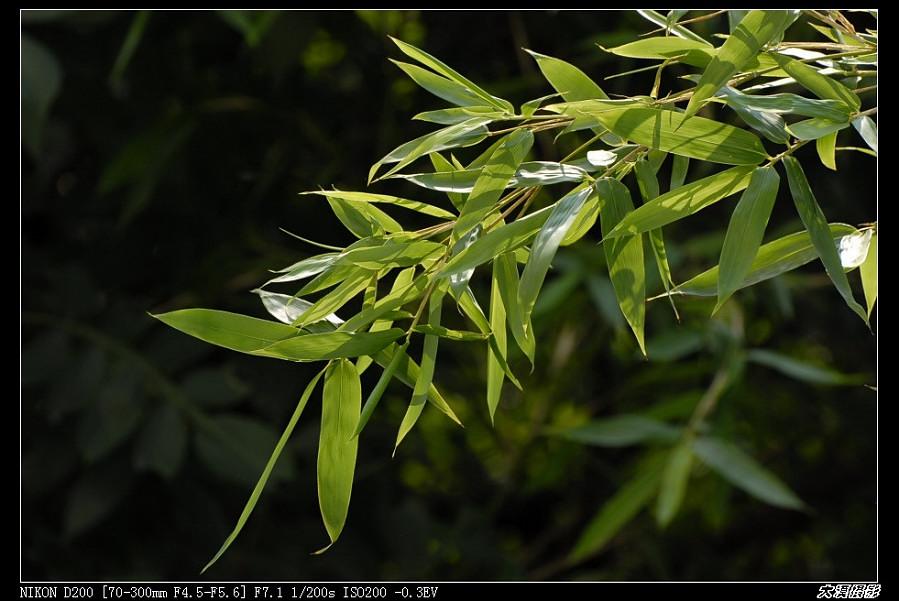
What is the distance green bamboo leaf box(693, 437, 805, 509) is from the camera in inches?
25.3

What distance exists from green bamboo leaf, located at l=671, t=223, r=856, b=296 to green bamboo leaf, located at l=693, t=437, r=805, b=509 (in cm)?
45

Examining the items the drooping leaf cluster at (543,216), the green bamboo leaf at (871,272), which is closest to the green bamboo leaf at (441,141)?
the drooping leaf cluster at (543,216)

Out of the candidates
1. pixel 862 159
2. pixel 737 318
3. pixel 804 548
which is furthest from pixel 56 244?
pixel 804 548

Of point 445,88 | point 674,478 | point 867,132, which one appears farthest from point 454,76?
point 674,478

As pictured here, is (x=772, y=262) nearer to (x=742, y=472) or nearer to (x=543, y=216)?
(x=543, y=216)

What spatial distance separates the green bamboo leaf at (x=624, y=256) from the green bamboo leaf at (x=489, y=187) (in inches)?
0.9

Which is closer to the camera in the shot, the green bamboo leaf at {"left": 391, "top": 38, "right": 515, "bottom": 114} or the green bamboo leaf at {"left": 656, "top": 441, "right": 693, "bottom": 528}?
the green bamboo leaf at {"left": 391, "top": 38, "right": 515, "bottom": 114}

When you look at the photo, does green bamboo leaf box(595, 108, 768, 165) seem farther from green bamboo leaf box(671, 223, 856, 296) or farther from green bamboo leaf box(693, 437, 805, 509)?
green bamboo leaf box(693, 437, 805, 509)

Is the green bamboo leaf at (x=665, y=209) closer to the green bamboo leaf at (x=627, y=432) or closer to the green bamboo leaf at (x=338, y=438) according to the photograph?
the green bamboo leaf at (x=338, y=438)

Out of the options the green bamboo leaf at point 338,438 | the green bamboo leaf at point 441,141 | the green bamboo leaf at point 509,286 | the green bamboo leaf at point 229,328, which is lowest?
the green bamboo leaf at point 338,438

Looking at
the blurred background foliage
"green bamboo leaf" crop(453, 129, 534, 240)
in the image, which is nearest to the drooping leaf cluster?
"green bamboo leaf" crop(453, 129, 534, 240)

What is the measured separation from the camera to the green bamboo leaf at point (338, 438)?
0.22 metres

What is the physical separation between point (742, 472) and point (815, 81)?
501mm

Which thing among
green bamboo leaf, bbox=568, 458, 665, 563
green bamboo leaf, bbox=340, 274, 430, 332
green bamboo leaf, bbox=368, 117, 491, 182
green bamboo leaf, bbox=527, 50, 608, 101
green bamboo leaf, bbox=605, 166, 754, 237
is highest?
green bamboo leaf, bbox=527, 50, 608, 101
